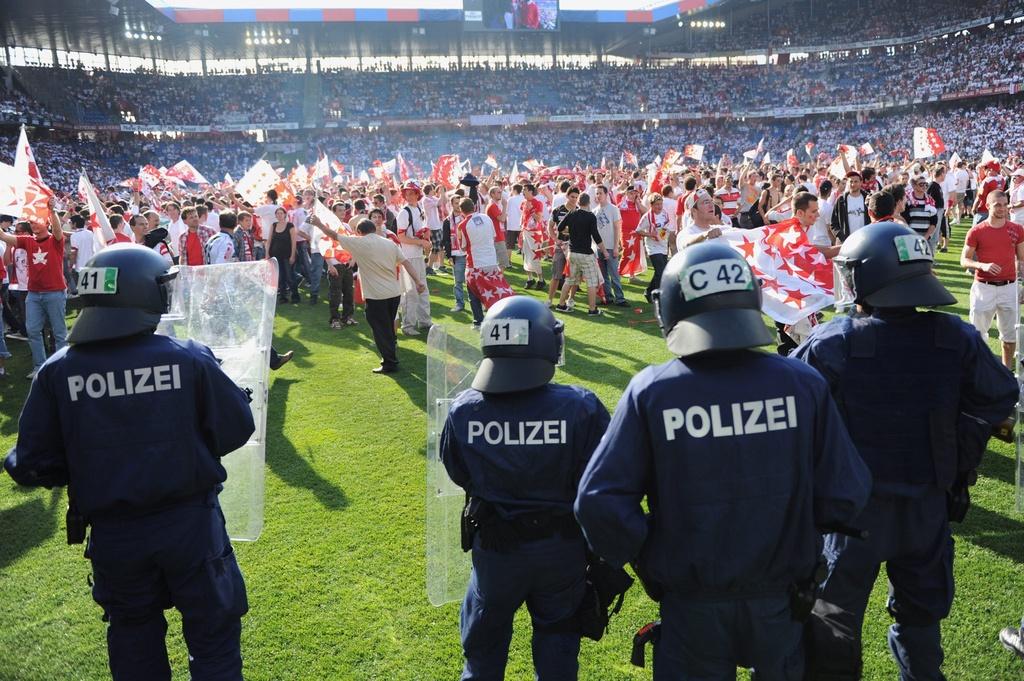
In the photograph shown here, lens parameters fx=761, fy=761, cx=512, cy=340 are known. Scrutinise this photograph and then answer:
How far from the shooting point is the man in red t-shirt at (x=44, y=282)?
8281 mm

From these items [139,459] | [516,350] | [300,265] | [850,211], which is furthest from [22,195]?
[850,211]

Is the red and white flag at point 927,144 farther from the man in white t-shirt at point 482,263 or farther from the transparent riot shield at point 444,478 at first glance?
the transparent riot shield at point 444,478

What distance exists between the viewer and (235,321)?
16.5ft

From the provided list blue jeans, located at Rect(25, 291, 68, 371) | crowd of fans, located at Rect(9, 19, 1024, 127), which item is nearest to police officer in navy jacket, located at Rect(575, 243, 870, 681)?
blue jeans, located at Rect(25, 291, 68, 371)

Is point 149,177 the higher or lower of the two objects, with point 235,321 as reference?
higher

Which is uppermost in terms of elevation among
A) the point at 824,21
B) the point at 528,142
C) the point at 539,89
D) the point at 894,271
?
the point at 824,21

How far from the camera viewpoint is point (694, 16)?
2215 inches

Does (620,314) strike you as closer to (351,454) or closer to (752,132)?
(351,454)

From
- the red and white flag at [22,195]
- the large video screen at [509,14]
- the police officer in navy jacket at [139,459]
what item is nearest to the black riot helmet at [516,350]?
the police officer in navy jacket at [139,459]

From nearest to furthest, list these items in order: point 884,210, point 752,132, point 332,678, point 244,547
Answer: point 332,678
point 244,547
point 884,210
point 752,132

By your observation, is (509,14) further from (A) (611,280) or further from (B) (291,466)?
(B) (291,466)

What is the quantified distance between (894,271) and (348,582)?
11.0 feet

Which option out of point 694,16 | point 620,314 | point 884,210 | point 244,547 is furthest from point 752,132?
point 244,547

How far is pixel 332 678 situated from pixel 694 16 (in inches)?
2371
